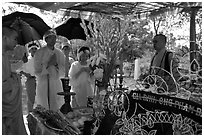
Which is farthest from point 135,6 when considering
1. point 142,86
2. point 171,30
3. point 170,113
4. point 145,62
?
point 171,30

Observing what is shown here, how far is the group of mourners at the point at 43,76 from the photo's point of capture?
2.58m

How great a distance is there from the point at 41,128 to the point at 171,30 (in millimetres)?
8820

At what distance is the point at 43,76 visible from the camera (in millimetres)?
3961

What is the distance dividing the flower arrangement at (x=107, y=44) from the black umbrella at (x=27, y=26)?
2.00 m

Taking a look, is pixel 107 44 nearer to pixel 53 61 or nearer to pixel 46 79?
pixel 53 61

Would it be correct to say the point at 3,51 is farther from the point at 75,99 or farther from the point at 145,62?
the point at 75,99

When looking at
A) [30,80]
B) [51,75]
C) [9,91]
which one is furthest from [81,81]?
[9,91]

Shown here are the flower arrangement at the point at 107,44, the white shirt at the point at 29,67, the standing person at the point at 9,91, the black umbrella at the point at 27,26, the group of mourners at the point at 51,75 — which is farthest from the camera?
the white shirt at the point at 29,67

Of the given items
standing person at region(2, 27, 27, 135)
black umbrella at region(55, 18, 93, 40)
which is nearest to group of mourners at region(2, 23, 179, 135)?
standing person at region(2, 27, 27, 135)

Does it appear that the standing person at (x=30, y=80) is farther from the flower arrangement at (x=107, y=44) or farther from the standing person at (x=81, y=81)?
the flower arrangement at (x=107, y=44)

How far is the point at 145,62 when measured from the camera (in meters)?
2.68

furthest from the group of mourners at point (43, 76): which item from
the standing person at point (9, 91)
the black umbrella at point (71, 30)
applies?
the black umbrella at point (71, 30)

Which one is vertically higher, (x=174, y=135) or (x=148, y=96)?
(x=148, y=96)

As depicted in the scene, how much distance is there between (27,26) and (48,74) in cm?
78
